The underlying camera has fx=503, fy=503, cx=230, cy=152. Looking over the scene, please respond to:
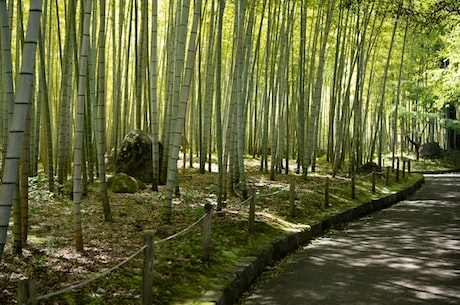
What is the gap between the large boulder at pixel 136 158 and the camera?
843 cm

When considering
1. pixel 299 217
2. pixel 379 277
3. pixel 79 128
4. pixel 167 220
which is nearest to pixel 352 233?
pixel 299 217

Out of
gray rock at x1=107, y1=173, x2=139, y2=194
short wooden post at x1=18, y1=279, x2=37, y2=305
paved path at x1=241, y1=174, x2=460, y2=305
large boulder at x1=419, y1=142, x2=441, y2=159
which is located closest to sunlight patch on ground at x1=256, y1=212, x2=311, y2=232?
paved path at x1=241, y1=174, x2=460, y2=305

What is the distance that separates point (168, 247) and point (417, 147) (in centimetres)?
1791

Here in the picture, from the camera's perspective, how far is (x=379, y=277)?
14.4 ft

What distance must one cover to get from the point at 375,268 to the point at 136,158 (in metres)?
4.92

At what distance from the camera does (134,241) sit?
441 cm

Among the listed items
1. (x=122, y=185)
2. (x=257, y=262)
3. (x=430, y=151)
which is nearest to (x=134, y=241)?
(x=257, y=262)

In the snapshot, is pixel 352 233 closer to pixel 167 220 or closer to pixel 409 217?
pixel 409 217

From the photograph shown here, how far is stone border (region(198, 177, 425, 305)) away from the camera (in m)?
3.60

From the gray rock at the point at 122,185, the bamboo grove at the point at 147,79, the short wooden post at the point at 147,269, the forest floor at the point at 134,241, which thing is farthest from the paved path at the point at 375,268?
the gray rock at the point at 122,185

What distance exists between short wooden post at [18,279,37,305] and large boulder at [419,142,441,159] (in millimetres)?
20280

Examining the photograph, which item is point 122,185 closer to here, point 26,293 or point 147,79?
point 147,79

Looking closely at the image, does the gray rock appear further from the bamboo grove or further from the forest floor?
the bamboo grove

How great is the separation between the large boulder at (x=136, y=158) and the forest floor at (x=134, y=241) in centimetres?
83
